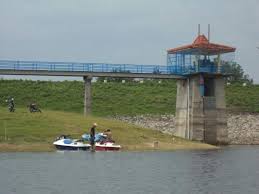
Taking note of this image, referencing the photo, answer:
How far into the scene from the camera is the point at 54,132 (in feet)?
227

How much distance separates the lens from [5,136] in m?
65.1

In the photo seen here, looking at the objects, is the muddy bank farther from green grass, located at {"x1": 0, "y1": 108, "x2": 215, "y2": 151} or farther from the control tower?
green grass, located at {"x1": 0, "y1": 108, "x2": 215, "y2": 151}

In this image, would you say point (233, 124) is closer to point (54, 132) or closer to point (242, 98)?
point (242, 98)

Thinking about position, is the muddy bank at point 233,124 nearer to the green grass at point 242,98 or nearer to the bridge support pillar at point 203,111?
the green grass at point 242,98

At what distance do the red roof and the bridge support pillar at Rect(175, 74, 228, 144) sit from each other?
342 cm

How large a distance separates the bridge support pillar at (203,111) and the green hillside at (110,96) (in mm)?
25217

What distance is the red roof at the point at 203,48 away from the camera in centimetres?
9169

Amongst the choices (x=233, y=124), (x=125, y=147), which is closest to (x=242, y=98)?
(x=233, y=124)

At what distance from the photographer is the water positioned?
36.9 metres

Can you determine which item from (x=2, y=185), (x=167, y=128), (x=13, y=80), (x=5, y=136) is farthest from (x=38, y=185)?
(x=13, y=80)

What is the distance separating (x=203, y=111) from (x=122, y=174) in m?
49.2

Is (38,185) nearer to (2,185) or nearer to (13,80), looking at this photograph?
(2,185)

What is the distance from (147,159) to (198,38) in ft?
137

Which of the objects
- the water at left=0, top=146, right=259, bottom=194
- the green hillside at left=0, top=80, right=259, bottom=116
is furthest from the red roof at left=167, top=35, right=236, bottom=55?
the water at left=0, top=146, right=259, bottom=194
